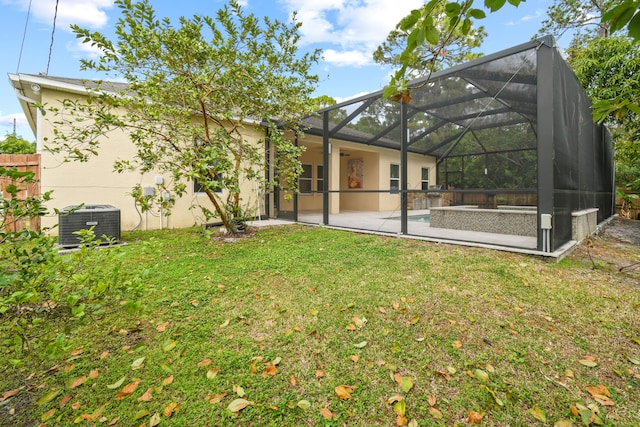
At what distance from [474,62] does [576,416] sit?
189 inches

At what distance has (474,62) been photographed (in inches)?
181

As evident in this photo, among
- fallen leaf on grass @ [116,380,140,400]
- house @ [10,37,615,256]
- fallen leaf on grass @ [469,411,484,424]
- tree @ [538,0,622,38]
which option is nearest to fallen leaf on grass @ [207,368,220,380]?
fallen leaf on grass @ [116,380,140,400]

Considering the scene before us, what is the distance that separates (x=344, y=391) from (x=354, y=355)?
35 cm

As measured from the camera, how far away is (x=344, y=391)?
1723mm

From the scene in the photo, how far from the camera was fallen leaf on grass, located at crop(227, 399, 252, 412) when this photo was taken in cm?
158

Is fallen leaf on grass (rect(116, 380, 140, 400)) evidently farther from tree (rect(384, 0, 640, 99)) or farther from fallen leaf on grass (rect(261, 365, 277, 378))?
tree (rect(384, 0, 640, 99))

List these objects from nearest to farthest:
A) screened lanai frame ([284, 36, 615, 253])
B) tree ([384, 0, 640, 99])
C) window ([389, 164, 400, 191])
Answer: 1. tree ([384, 0, 640, 99])
2. screened lanai frame ([284, 36, 615, 253])
3. window ([389, 164, 400, 191])

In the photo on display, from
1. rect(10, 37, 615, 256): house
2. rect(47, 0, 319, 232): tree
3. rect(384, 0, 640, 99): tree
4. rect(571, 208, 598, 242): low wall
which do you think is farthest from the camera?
rect(571, 208, 598, 242): low wall

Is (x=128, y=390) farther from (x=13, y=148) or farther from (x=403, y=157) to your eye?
(x=13, y=148)

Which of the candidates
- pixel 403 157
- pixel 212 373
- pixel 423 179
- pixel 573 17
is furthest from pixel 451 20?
pixel 573 17

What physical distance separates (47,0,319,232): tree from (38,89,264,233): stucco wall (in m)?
1.13

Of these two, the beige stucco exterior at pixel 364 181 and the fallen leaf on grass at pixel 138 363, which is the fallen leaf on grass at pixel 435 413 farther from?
the beige stucco exterior at pixel 364 181

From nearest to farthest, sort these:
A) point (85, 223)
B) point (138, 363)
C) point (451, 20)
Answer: point (451, 20) < point (138, 363) < point (85, 223)

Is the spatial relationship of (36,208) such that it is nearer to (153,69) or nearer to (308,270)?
(308,270)
